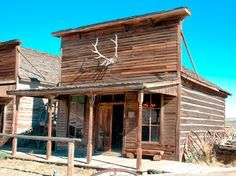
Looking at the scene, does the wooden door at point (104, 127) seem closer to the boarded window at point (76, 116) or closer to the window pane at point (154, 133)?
the boarded window at point (76, 116)

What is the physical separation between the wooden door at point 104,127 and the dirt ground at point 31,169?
336 centimetres

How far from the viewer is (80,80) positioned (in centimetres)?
1658

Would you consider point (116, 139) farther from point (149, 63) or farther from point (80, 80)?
point (149, 63)

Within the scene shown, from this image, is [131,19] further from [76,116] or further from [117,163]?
[117,163]

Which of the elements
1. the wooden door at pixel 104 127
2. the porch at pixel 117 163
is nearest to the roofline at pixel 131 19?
the wooden door at pixel 104 127

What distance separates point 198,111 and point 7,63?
11.3 meters

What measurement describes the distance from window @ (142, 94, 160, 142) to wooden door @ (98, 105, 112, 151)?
211 cm

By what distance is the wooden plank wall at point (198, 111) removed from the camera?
1394cm

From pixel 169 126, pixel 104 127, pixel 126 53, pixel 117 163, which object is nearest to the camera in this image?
pixel 117 163

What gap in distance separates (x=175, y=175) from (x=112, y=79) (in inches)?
514

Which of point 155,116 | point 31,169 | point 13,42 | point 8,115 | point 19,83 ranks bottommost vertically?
point 31,169

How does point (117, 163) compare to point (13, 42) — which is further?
point (13, 42)

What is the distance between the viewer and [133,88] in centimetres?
1140

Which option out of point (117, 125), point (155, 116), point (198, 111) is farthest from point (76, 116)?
point (198, 111)
